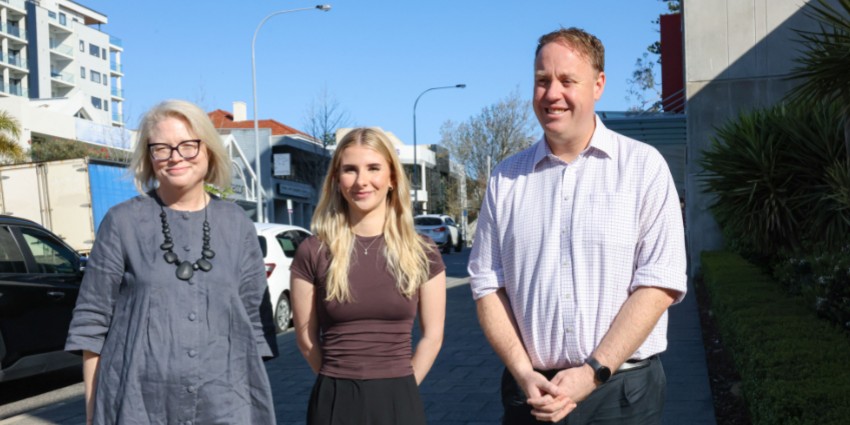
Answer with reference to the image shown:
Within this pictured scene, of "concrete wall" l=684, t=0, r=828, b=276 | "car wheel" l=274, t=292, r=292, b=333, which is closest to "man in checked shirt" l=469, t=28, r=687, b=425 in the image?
"car wheel" l=274, t=292, r=292, b=333

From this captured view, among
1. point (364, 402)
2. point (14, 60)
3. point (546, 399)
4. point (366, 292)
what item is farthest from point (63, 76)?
point (546, 399)

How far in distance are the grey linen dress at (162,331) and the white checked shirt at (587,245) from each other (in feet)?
2.81

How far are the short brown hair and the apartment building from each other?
69.9 metres

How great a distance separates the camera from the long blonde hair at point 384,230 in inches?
131

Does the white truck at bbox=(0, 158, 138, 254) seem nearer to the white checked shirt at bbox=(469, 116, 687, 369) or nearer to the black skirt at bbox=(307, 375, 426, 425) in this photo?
the black skirt at bbox=(307, 375, 426, 425)

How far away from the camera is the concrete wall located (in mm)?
18656

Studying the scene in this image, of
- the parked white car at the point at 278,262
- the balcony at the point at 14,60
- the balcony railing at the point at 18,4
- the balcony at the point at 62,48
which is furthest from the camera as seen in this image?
the balcony at the point at 62,48

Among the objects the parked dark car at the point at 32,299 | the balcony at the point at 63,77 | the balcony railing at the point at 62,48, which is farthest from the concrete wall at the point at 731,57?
the balcony railing at the point at 62,48

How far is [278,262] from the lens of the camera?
1287 cm

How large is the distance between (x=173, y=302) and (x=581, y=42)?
151 cm

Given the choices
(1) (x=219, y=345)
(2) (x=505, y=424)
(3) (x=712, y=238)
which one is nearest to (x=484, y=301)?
(2) (x=505, y=424)

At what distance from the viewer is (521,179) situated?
304cm

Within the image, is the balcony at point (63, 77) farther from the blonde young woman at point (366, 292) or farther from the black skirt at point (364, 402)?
the black skirt at point (364, 402)

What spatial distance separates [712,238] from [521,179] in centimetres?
1757
